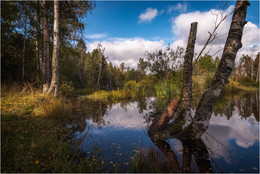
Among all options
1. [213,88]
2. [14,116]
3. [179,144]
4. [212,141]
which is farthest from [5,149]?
[212,141]

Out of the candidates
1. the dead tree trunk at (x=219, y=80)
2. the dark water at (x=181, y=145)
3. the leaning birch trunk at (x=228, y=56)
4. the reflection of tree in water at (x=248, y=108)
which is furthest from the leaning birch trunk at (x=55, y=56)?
the reflection of tree in water at (x=248, y=108)

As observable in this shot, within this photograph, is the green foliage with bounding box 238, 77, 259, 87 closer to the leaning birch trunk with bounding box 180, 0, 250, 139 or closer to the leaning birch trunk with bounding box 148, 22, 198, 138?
the leaning birch trunk with bounding box 148, 22, 198, 138

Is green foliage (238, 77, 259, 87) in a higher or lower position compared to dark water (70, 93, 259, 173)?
higher

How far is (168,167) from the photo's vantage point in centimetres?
215

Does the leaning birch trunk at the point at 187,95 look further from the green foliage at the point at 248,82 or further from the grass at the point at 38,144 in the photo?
the green foliage at the point at 248,82

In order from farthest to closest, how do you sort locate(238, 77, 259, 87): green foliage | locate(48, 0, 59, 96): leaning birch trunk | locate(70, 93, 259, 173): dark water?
locate(238, 77, 259, 87): green foliage, locate(48, 0, 59, 96): leaning birch trunk, locate(70, 93, 259, 173): dark water

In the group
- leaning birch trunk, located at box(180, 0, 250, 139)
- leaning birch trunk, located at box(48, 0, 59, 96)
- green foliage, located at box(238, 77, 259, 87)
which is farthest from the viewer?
green foliage, located at box(238, 77, 259, 87)

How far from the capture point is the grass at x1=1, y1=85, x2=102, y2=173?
2.03 m

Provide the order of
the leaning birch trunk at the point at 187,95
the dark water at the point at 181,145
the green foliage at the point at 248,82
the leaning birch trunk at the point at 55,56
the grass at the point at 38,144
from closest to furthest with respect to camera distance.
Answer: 1. the grass at the point at 38,144
2. the dark water at the point at 181,145
3. the leaning birch trunk at the point at 187,95
4. the leaning birch trunk at the point at 55,56
5. the green foliage at the point at 248,82

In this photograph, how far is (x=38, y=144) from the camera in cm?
254

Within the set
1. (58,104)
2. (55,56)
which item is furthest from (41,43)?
(58,104)

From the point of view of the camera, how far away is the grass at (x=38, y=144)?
2031mm

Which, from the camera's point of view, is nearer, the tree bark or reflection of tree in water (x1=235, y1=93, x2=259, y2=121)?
the tree bark

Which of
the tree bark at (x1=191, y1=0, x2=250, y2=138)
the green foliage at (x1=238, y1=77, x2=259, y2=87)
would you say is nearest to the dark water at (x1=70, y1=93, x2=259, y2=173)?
the tree bark at (x1=191, y1=0, x2=250, y2=138)
